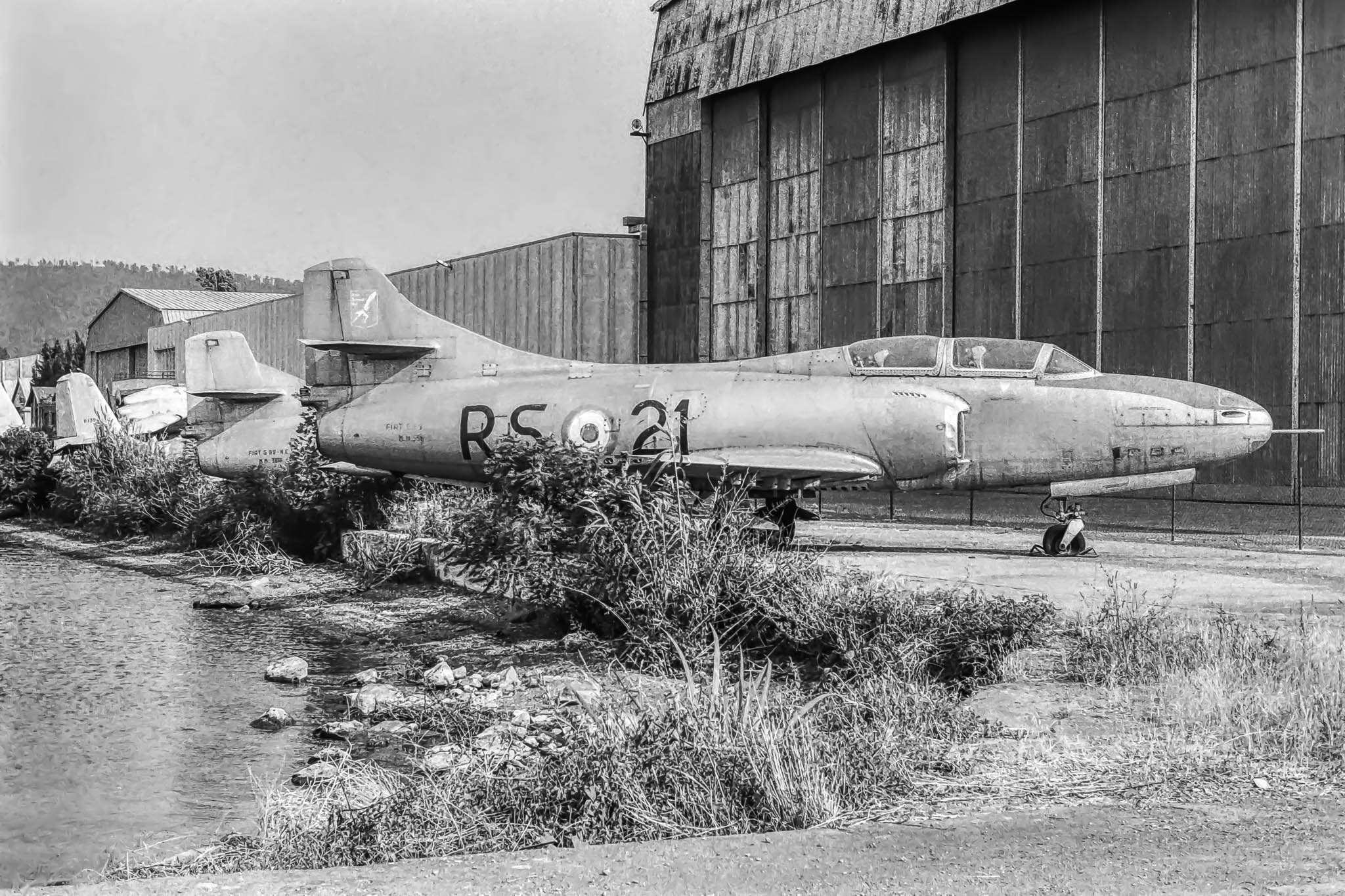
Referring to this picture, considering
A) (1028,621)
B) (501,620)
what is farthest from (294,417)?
(1028,621)

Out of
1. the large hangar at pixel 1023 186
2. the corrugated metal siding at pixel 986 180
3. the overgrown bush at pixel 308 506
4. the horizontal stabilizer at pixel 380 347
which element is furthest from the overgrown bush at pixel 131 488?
the corrugated metal siding at pixel 986 180

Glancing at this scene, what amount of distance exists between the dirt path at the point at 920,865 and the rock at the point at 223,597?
1213 centimetres

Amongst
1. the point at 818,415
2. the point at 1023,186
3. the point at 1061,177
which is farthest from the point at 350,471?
the point at 1061,177

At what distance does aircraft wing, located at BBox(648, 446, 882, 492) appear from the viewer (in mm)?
15367

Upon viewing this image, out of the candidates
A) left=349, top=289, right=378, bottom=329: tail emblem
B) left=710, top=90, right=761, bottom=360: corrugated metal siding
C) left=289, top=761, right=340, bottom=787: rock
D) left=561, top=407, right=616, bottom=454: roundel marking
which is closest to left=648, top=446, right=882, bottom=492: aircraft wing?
left=561, top=407, right=616, bottom=454: roundel marking

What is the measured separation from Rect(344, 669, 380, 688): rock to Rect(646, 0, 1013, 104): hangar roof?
2091 centimetres

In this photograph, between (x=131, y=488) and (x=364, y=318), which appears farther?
(x=131, y=488)

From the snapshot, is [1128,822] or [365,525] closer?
[1128,822]

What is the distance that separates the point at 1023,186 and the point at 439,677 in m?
19.6

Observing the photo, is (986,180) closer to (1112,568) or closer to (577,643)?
(1112,568)

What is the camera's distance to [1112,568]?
45.4ft

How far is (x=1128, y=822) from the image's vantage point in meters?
5.25

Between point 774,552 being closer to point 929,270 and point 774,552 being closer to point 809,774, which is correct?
point 809,774

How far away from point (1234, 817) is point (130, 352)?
77.6m
